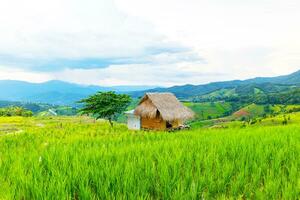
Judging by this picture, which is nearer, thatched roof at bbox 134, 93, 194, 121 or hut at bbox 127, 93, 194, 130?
thatched roof at bbox 134, 93, 194, 121

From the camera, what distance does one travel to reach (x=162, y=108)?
120ft

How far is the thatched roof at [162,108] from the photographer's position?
119 feet

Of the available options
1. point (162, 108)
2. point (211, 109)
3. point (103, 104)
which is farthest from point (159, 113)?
point (211, 109)

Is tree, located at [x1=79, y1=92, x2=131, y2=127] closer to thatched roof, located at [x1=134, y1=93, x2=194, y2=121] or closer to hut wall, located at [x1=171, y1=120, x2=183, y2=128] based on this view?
thatched roof, located at [x1=134, y1=93, x2=194, y2=121]

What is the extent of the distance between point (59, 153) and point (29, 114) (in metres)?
82.7

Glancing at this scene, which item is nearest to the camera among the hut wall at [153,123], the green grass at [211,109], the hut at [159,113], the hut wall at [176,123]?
the hut at [159,113]

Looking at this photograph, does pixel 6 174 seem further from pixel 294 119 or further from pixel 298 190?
pixel 294 119

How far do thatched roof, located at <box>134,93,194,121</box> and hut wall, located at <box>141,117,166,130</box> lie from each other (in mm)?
931

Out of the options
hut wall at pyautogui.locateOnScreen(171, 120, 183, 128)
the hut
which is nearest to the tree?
the hut

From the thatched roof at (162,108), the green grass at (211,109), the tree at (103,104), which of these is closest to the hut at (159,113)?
the thatched roof at (162,108)

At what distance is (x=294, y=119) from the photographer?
2069 inches

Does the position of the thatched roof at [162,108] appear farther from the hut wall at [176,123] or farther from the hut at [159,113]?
the hut wall at [176,123]

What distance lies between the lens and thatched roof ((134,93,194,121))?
36.2m

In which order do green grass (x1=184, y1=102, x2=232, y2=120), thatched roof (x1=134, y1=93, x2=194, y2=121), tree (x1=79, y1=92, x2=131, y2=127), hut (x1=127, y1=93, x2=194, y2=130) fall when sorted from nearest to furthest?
thatched roof (x1=134, y1=93, x2=194, y2=121)
hut (x1=127, y1=93, x2=194, y2=130)
tree (x1=79, y1=92, x2=131, y2=127)
green grass (x1=184, y1=102, x2=232, y2=120)
